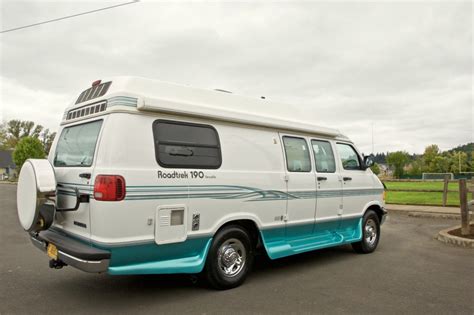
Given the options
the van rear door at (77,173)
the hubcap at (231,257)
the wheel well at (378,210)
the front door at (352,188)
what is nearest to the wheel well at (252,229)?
the hubcap at (231,257)

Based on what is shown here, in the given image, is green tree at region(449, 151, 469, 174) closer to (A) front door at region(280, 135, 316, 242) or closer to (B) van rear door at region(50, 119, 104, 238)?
(A) front door at region(280, 135, 316, 242)

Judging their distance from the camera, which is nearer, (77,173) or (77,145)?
(77,173)

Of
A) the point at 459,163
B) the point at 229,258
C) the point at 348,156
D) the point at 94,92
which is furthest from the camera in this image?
the point at 459,163

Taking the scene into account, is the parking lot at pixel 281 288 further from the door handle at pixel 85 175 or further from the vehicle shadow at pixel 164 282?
the door handle at pixel 85 175

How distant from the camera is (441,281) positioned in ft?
19.0

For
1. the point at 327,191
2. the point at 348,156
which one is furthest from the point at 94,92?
the point at 348,156

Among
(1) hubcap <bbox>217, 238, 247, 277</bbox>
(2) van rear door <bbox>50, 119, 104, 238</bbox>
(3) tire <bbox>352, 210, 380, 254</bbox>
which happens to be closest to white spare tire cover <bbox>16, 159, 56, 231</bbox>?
(2) van rear door <bbox>50, 119, 104, 238</bbox>

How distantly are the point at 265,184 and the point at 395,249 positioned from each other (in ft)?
13.0

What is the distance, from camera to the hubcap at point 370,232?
779cm

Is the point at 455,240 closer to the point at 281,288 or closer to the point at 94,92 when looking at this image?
the point at 281,288

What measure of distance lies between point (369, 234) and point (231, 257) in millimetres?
3716

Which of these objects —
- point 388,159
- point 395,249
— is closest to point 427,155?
point 388,159

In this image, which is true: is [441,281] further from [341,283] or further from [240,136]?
[240,136]

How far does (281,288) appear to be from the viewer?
5.40 metres
